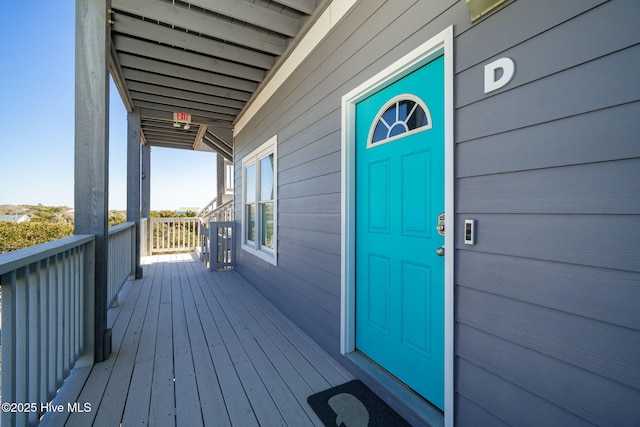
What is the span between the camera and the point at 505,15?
1.09m

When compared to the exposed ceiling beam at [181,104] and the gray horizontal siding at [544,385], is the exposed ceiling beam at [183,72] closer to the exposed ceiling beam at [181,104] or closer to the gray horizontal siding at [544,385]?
the exposed ceiling beam at [181,104]

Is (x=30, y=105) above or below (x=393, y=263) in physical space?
above

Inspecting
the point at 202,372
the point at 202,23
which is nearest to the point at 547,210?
the point at 202,372

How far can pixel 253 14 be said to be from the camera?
2486mm

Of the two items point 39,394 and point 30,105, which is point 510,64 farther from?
point 30,105

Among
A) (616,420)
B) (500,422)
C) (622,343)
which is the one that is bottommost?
(500,422)

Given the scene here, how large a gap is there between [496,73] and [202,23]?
263 centimetres

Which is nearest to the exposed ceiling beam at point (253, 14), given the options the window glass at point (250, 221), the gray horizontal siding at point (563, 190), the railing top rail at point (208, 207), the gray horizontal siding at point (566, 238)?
the gray horizontal siding at point (563, 190)

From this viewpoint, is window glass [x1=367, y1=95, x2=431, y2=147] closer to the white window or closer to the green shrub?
the white window

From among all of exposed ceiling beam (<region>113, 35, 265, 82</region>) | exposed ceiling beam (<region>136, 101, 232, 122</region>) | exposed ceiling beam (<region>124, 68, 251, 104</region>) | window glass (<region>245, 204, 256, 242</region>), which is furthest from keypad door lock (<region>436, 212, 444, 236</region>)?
exposed ceiling beam (<region>136, 101, 232, 122</region>)

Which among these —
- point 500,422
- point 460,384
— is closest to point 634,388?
point 500,422

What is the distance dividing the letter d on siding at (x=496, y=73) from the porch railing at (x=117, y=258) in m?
3.52

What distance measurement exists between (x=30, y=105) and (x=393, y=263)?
4871 millimetres

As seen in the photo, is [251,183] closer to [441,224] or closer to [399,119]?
[399,119]
